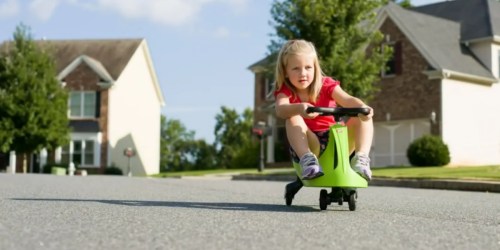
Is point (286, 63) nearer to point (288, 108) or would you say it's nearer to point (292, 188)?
point (288, 108)

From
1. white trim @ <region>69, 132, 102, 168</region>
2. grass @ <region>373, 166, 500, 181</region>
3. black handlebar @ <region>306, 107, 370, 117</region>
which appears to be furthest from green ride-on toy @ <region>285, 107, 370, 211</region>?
white trim @ <region>69, 132, 102, 168</region>

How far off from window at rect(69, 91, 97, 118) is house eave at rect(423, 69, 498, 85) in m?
20.2

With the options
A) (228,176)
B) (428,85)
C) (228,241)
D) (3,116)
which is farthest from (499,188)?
(3,116)

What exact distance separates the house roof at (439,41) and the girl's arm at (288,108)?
2490 cm

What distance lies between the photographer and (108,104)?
141 feet

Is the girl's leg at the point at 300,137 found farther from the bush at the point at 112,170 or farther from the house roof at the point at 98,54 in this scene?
the house roof at the point at 98,54

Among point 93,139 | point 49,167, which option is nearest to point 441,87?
point 93,139

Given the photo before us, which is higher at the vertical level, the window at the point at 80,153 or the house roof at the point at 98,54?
the house roof at the point at 98,54

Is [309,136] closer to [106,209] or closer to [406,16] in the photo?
[106,209]

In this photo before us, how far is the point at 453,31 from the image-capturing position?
34031 millimetres

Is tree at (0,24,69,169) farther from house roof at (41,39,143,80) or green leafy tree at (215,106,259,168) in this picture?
green leafy tree at (215,106,259,168)

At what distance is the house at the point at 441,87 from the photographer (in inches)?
1224

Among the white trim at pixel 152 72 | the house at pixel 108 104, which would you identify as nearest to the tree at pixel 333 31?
the house at pixel 108 104

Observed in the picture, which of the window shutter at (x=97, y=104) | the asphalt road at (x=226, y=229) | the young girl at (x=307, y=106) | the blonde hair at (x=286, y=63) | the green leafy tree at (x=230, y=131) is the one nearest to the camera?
the asphalt road at (x=226, y=229)
